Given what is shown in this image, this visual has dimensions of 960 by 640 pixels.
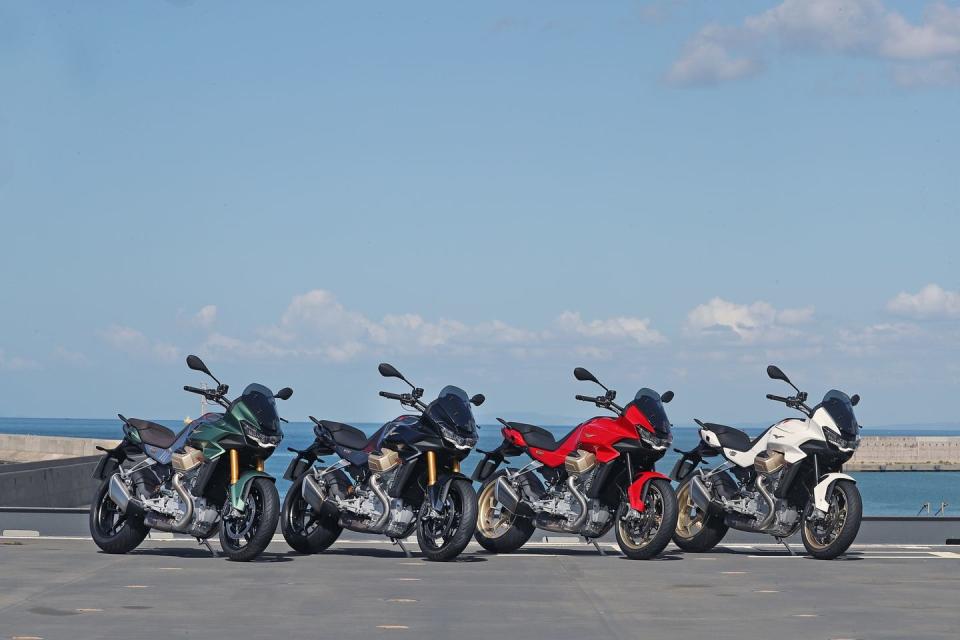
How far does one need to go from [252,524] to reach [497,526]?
8.04ft

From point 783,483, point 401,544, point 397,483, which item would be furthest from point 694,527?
point 397,483

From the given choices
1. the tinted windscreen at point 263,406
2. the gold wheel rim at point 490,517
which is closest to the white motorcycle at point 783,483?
the gold wheel rim at point 490,517

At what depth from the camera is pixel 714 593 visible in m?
10.8

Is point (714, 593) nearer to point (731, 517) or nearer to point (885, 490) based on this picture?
point (731, 517)

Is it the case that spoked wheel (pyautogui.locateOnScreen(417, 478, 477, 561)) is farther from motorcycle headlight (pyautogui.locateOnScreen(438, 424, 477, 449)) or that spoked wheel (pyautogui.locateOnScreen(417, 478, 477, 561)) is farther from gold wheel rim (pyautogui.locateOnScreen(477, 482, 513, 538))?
gold wheel rim (pyautogui.locateOnScreen(477, 482, 513, 538))

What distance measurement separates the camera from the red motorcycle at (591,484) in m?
13.2

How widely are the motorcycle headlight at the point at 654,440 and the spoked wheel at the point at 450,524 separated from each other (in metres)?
1.51

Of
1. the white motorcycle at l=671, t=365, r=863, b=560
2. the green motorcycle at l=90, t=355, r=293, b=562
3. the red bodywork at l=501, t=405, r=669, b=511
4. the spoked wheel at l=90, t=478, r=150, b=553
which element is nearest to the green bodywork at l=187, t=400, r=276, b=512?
the green motorcycle at l=90, t=355, r=293, b=562

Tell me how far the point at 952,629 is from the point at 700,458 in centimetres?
542

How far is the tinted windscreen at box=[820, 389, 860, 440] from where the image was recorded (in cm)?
1350

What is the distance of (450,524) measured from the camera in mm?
12797

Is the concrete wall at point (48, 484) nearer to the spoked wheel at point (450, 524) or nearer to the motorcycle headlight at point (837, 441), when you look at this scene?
the spoked wheel at point (450, 524)

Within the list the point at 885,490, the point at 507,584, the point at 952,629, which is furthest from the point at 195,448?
the point at 885,490

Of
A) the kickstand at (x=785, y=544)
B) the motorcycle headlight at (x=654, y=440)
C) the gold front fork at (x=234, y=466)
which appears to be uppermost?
the motorcycle headlight at (x=654, y=440)
